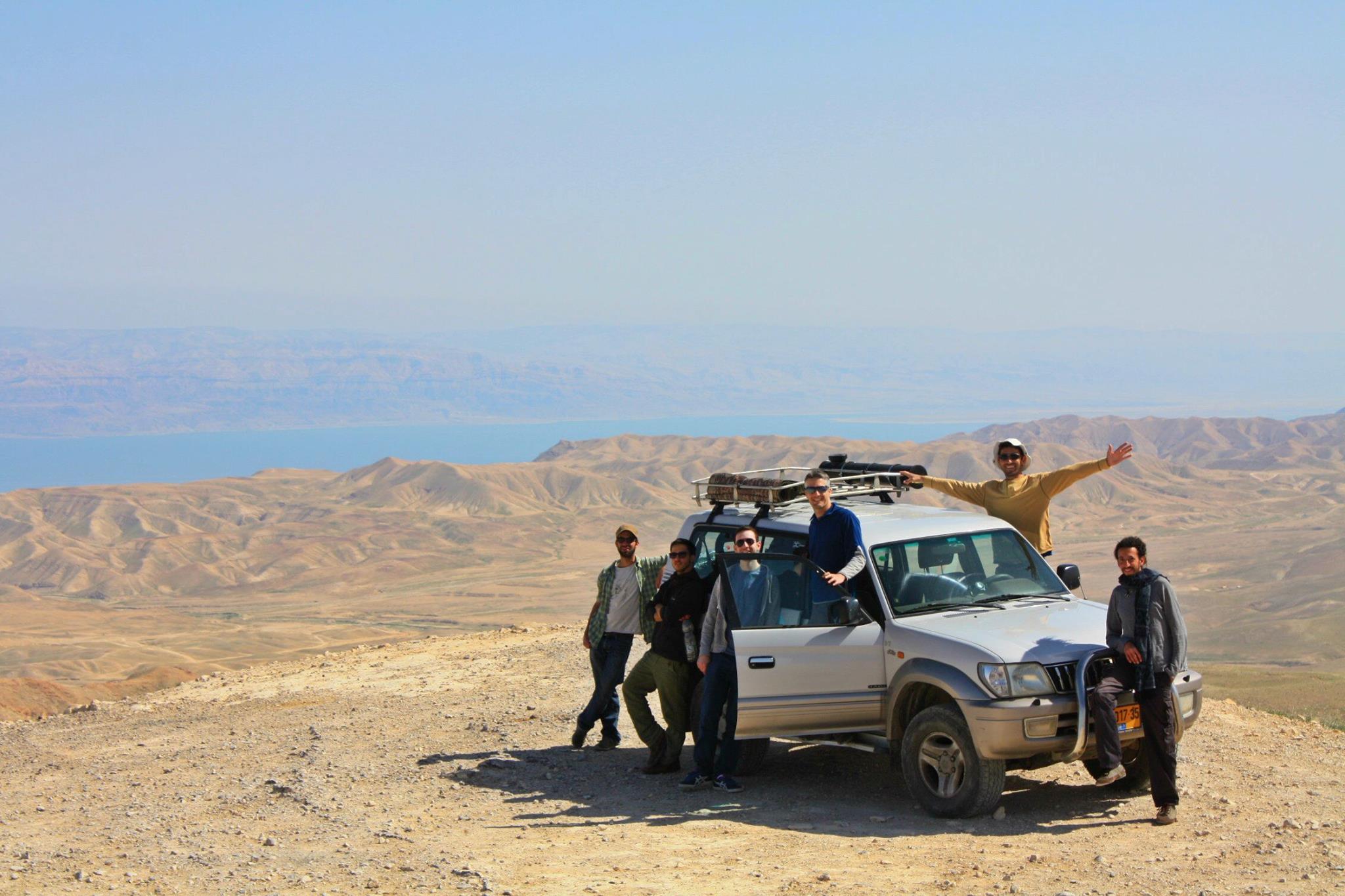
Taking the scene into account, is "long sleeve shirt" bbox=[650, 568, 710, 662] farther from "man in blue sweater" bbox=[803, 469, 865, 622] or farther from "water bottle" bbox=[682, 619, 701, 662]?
"man in blue sweater" bbox=[803, 469, 865, 622]

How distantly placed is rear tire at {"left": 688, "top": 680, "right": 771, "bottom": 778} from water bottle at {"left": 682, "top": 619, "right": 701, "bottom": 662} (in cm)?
40

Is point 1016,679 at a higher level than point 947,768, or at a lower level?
higher

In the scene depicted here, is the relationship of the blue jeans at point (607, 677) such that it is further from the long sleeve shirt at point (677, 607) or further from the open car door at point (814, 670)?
the open car door at point (814, 670)

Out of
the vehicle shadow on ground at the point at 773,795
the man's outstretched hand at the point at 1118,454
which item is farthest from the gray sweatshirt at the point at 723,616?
the man's outstretched hand at the point at 1118,454

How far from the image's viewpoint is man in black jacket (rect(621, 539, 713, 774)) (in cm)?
927

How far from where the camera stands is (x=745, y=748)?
9.64m

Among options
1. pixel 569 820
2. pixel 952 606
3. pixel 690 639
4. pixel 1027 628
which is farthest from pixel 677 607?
pixel 1027 628

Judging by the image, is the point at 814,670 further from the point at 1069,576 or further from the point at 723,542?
the point at 1069,576

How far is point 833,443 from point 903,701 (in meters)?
115

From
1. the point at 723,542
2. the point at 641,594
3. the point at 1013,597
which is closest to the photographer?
the point at 1013,597

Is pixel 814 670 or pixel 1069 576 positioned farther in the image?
pixel 1069 576

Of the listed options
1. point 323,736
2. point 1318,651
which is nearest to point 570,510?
point 1318,651

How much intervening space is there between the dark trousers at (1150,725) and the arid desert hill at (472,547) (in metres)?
15.9

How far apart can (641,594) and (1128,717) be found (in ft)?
11.8
